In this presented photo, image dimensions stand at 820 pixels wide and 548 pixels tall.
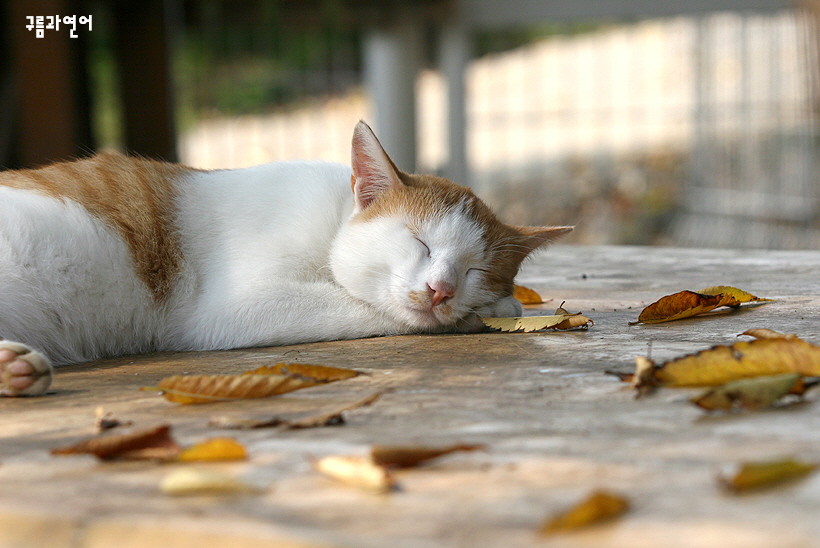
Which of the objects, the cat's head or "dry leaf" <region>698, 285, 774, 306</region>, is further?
"dry leaf" <region>698, 285, 774, 306</region>

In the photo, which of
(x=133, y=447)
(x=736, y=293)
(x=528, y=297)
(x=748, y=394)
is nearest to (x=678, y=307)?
(x=736, y=293)

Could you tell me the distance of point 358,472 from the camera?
0.93 metres

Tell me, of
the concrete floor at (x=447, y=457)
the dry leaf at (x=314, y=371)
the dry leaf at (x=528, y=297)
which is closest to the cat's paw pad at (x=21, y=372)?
the concrete floor at (x=447, y=457)

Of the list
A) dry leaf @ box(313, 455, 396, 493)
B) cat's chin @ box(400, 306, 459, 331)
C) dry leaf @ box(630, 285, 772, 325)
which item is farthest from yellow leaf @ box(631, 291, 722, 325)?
dry leaf @ box(313, 455, 396, 493)

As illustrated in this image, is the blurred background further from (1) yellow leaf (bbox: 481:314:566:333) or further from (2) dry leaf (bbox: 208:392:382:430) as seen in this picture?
(2) dry leaf (bbox: 208:392:382:430)

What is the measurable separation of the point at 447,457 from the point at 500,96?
745 centimetres

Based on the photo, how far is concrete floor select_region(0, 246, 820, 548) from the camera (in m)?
0.80

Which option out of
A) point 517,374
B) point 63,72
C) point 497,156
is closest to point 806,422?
point 517,374

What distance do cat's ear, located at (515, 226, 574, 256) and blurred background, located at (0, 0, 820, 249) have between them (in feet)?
9.57

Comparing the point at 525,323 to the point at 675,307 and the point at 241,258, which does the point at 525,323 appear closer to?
the point at 675,307

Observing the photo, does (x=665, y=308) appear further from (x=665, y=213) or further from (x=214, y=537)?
(x=665, y=213)

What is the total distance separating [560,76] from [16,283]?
23.8 ft

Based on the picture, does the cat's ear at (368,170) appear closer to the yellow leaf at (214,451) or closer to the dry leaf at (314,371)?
the dry leaf at (314,371)

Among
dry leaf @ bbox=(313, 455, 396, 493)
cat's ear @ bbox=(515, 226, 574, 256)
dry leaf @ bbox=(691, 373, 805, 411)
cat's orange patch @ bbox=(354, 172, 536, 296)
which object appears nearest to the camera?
dry leaf @ bbox=(313, 455, 396, 493)
